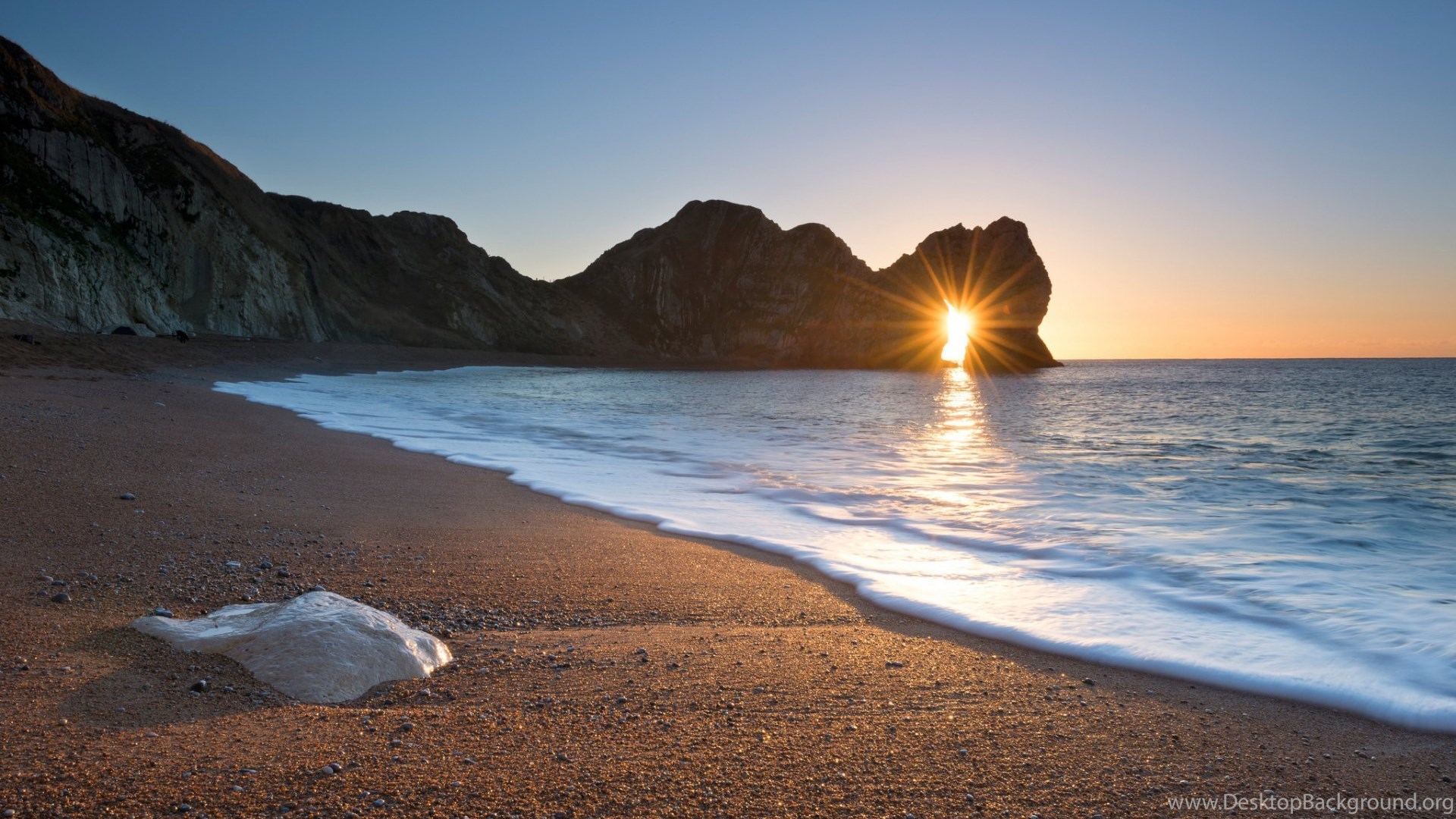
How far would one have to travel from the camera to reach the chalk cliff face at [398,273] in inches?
1511

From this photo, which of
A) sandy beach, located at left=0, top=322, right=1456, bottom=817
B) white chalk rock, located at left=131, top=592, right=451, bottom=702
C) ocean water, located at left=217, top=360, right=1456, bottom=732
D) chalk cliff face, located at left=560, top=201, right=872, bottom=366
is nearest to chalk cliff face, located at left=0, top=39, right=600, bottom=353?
ocean water, located at left=217, top=360, right=1456, bottom=732

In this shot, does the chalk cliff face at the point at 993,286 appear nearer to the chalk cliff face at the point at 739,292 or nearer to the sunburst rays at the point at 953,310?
the sunburst rays at the point at 953,310

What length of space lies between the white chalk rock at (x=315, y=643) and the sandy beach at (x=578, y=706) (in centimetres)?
9

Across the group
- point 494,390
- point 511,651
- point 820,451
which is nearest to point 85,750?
point 511,651

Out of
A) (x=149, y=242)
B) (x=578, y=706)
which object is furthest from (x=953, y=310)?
(x=578, y=706)

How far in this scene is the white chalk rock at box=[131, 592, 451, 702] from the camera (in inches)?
114

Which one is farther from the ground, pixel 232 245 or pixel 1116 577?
pixel 232 245

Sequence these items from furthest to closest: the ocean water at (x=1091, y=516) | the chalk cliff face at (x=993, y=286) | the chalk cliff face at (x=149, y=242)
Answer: the chalk cliff face at (x=993, y=286), the chalk cliff face at (x=149, y=242), the ocean water at (x=1091, y=516)

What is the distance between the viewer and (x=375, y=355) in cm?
5416

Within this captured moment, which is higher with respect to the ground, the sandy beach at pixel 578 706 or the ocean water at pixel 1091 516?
the sandy beach at pixel 578 706

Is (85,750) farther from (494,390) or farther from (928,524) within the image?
(494,390)

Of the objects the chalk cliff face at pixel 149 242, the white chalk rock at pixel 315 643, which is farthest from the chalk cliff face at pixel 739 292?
the white chalk rock at pixel 315 643

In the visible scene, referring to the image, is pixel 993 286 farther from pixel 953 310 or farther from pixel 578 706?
pixel 578 706

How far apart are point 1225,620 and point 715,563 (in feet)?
10.8
